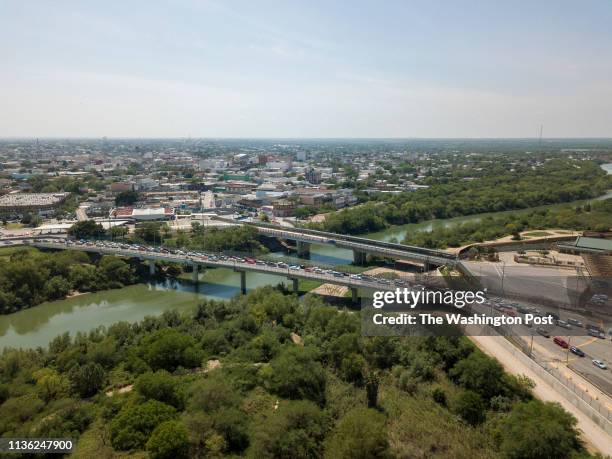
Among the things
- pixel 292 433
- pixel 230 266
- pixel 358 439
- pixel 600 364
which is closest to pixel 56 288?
pixel 230 266

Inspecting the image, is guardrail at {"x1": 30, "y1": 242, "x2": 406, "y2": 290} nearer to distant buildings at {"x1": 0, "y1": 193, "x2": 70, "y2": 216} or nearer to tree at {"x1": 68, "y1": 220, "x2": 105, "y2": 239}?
tree at {"x1": 68, "y1": 220, "x2": 105, "y2": 239}

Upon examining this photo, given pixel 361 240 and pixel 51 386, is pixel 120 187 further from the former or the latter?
pixel 51 386

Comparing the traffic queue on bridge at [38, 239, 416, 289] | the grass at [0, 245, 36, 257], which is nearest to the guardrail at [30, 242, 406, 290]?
the traffic queue on bridge at [38, 239, 416, 289]

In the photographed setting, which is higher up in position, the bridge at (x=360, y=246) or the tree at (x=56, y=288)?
the bridge at (x=360, y=246)

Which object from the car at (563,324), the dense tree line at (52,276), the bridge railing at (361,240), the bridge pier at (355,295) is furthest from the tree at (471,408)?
the dense tree line at (52,276)

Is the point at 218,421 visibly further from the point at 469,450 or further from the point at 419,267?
the point at 419,267

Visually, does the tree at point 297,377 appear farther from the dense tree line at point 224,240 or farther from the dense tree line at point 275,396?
the dense tree line at point 224,240
